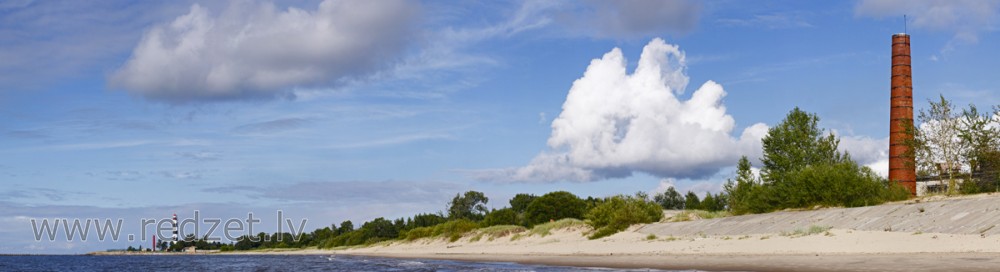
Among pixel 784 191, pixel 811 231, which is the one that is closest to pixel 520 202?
pixel 784 191

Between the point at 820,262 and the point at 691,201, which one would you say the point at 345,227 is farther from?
the point at 820,262

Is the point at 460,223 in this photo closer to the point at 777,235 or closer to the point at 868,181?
the point at 868,181

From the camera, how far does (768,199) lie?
54.5 metres

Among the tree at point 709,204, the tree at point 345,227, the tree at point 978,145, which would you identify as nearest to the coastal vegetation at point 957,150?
the tree at point 978,145

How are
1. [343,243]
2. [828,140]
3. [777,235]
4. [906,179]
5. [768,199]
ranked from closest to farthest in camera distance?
[777,235] → [768,199] → [906,179] → [828,140] → [343,243]

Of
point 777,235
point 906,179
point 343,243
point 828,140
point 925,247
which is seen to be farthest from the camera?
point 343,243

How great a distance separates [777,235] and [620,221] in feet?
62.4

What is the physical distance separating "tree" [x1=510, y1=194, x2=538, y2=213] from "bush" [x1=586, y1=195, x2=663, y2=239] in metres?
70.0

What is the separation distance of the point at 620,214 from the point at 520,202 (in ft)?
250

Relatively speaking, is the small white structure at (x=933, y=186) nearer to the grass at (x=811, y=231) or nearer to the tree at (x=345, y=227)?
the grass at (x=811, y=231)

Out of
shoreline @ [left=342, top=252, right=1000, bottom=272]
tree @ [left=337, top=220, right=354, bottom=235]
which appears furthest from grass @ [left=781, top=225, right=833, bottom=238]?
tree @ [left=337, top=220, right=354, bottom=235]

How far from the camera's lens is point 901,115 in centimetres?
6931

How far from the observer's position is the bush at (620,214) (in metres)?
56.8

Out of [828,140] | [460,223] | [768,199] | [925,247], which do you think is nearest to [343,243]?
[460,223]
